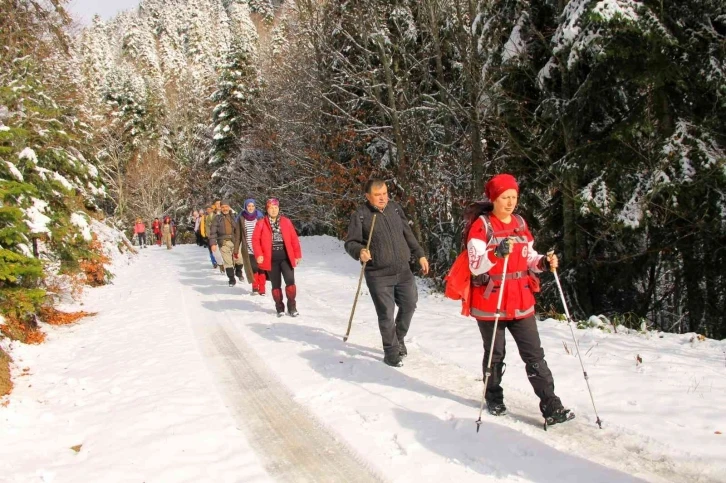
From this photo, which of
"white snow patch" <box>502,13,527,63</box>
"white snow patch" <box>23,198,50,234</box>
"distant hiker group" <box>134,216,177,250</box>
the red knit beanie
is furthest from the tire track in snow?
"distant hiker group" <box>134,216,177,250</box>

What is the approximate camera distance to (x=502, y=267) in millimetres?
4020

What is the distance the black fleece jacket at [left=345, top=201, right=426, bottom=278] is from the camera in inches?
222

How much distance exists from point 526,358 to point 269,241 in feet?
18.3

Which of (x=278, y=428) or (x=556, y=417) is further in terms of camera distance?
(x=278, y=428)

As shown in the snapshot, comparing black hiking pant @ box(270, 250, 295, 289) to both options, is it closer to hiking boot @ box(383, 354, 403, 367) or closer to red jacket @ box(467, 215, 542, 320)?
hiking boot @ box(383, 354, 403, 367)

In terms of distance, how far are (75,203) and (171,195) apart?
38.6 meters

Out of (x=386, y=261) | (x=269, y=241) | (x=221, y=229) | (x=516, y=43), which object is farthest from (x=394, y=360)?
(x=221, y=229)

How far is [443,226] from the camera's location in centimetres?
1474

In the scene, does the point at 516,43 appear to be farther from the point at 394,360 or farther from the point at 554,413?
the point at 554,413

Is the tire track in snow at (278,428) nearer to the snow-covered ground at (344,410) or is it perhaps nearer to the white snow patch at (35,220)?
the snow-covered ground at (344,410)

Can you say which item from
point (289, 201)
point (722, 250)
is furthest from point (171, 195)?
point (722, 250)

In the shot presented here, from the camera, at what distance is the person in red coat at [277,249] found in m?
8.61

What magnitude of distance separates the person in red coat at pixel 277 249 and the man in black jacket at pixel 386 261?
3.01 metres

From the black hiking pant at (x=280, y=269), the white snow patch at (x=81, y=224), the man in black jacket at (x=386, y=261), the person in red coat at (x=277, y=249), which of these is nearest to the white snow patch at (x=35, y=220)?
the white snow patch at (x=81, y=224)
